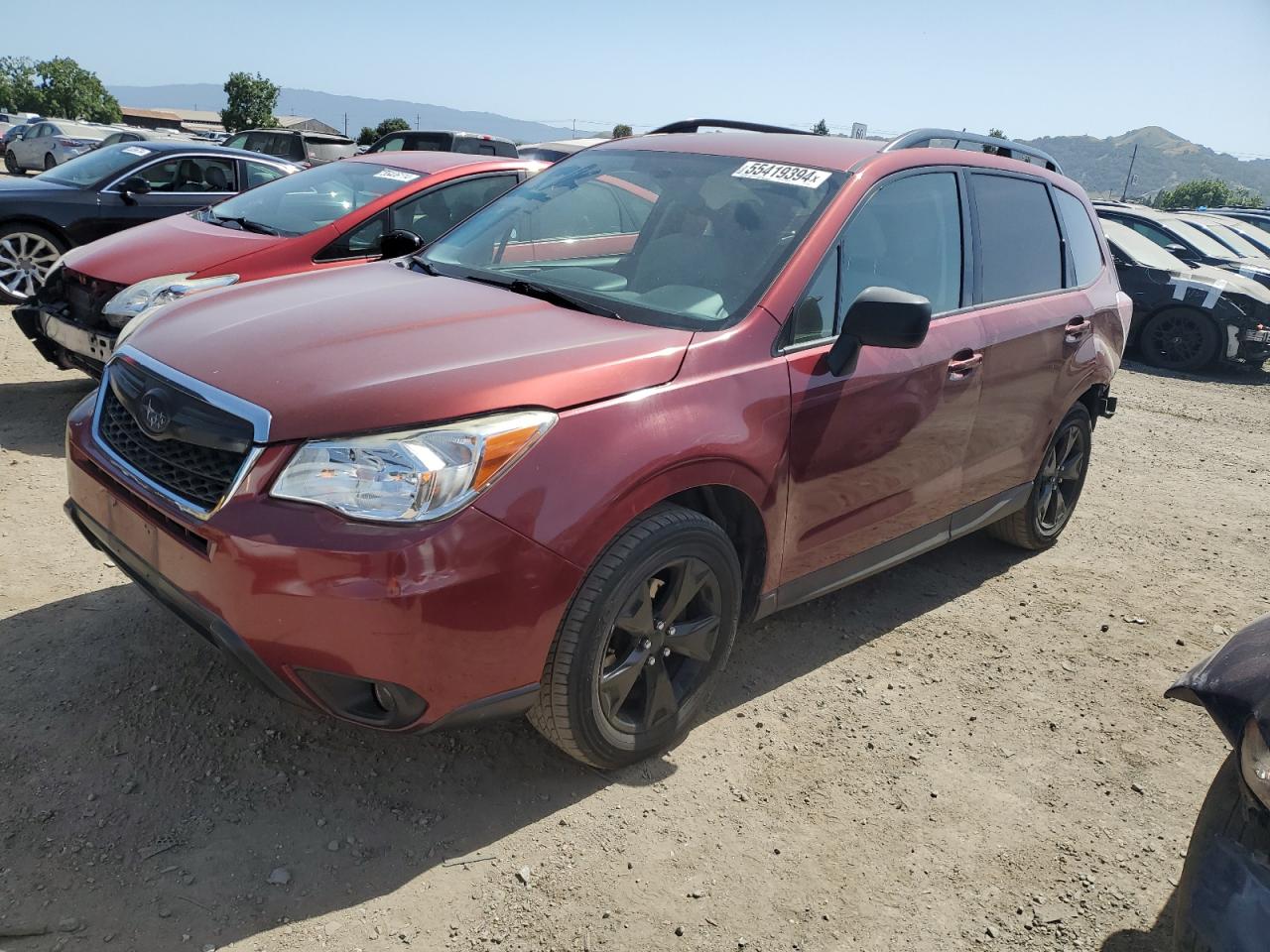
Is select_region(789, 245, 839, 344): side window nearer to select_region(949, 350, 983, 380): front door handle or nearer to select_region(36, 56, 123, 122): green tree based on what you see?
select_region(949, 350, 983, 380): front door handle

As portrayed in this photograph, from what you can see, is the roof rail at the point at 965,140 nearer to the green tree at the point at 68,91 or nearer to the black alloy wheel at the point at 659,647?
Result: the black alloy wheel at the point at 659,647

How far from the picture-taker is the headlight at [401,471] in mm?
2252

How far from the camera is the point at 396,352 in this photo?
2.58 m

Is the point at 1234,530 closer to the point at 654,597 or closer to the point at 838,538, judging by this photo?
the point at 838,538

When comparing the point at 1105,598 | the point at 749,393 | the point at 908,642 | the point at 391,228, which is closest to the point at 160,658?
the point at 749,393

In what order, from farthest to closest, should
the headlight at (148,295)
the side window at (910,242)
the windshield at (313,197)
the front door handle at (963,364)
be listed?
the windshield at (313,197)
the headlight at (148,295)
the front door handle at (963,364)
the side window at (910,242)

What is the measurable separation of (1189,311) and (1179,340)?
0.35m

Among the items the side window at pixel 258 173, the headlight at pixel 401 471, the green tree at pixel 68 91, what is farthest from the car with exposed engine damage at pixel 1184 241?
the green tree at pixel 68 91

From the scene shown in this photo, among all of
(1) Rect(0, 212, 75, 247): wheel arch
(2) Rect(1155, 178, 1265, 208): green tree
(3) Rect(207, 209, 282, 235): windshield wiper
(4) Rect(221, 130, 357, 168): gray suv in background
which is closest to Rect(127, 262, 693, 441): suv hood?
(3) Rect(207, 209, 282, 235): windshield wiper

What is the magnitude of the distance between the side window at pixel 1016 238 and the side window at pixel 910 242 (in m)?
0.22

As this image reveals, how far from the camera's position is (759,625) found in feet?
13.1

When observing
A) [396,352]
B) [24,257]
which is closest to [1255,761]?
[396,352]

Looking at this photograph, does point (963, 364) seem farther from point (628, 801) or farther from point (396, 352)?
point (396, 352)

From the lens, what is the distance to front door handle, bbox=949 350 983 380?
3.58 meters
